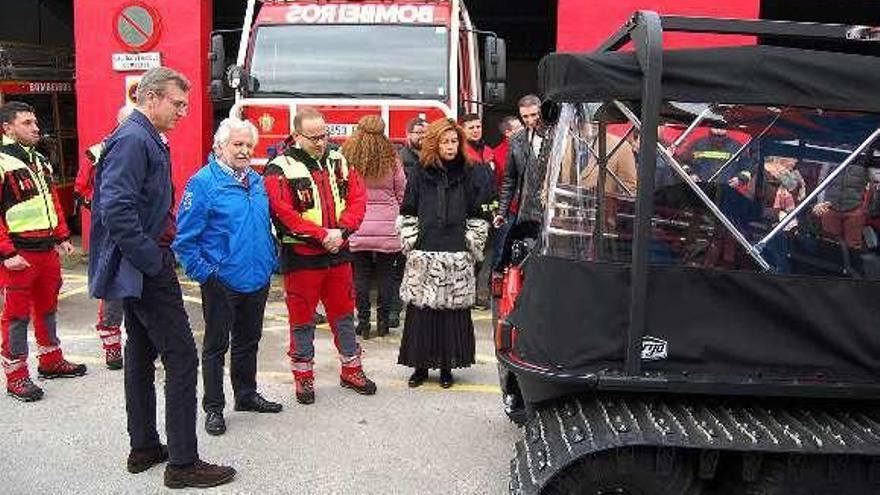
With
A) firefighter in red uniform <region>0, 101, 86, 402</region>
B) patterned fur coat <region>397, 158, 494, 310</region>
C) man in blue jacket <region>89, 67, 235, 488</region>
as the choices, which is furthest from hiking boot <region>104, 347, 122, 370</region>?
patterned fur coat <region>397, 158, 494, 310</region>

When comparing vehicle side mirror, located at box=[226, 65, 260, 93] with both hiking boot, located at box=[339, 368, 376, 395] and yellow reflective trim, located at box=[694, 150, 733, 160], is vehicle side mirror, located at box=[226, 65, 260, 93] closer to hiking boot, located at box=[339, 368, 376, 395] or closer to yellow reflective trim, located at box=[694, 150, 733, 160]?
hiking boot, located at box=[339, 368, 376, 395]

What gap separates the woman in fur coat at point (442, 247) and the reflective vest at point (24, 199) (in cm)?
223

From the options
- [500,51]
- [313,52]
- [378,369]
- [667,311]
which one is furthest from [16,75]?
[667,311]

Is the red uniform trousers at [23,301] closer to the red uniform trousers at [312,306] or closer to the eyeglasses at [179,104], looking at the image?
the red uniform trousers at [312,306]

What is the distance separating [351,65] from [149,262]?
478 cm

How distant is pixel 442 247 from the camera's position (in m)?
5.43

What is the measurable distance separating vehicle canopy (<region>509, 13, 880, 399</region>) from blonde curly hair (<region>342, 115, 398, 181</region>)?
10.8ft

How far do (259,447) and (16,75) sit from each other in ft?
30.0

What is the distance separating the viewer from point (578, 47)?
9.65 meters

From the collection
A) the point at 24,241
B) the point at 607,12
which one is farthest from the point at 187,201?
the point at 607,12

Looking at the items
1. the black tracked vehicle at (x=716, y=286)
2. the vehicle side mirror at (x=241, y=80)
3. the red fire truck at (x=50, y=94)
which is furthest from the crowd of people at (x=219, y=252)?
the red fire truck at (x=50, y=94)

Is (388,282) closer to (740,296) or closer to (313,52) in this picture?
(313,52)

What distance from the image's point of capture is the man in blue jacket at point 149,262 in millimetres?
3760

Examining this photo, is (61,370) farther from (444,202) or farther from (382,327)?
(444,202)
